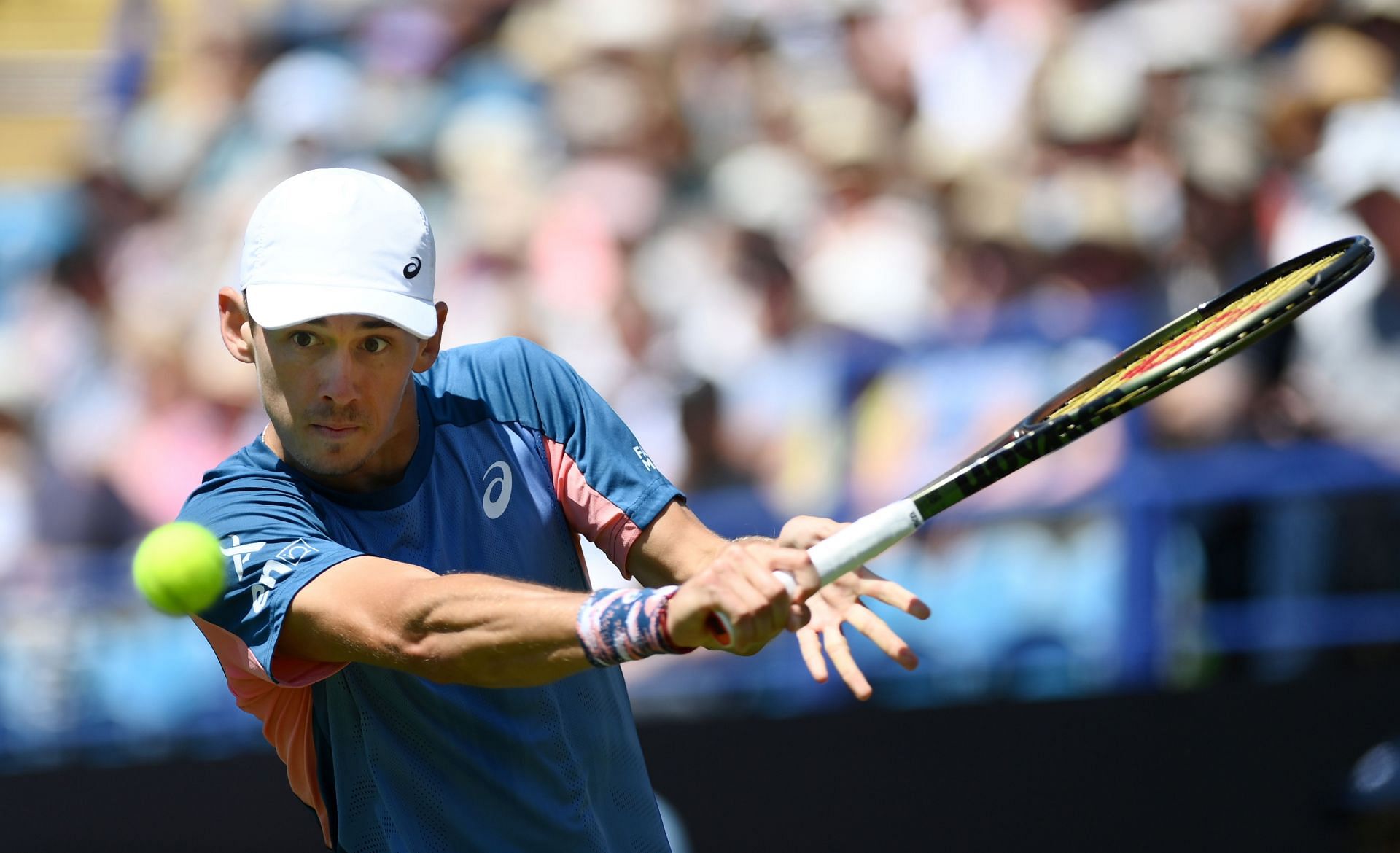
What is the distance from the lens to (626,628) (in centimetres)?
243

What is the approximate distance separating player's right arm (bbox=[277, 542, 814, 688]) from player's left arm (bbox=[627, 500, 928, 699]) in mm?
192

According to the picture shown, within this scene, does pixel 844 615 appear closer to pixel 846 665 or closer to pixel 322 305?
pixel 846 665

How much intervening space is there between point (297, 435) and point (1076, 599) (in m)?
4.00

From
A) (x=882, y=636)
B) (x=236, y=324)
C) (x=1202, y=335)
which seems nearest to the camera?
(x=882, y=636)

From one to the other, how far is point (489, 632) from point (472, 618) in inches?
1.5

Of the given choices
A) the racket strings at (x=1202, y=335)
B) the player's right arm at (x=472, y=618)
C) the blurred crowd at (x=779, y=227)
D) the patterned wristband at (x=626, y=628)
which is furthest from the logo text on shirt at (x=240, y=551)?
the blurred crowd at (x=779, y=227)

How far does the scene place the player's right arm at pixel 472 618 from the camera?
94.8 inches

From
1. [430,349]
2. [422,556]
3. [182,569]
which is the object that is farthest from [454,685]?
[430,349]

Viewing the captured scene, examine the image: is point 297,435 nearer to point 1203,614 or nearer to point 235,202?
point 1203,614

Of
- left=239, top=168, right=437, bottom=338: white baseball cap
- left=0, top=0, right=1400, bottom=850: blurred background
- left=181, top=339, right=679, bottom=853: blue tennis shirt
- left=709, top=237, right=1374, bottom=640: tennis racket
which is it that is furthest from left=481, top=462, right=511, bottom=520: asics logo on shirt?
left=0, top=0, right=1400, bottom=850: blurred background

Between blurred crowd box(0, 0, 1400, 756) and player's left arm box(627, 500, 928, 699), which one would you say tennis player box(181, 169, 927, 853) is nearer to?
player's left arm box(627, 500, 928, 699)

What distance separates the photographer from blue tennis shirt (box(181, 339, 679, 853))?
9.41 feet

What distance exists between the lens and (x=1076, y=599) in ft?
20.2

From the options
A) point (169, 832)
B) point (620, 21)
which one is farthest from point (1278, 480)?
point (169, 832)
